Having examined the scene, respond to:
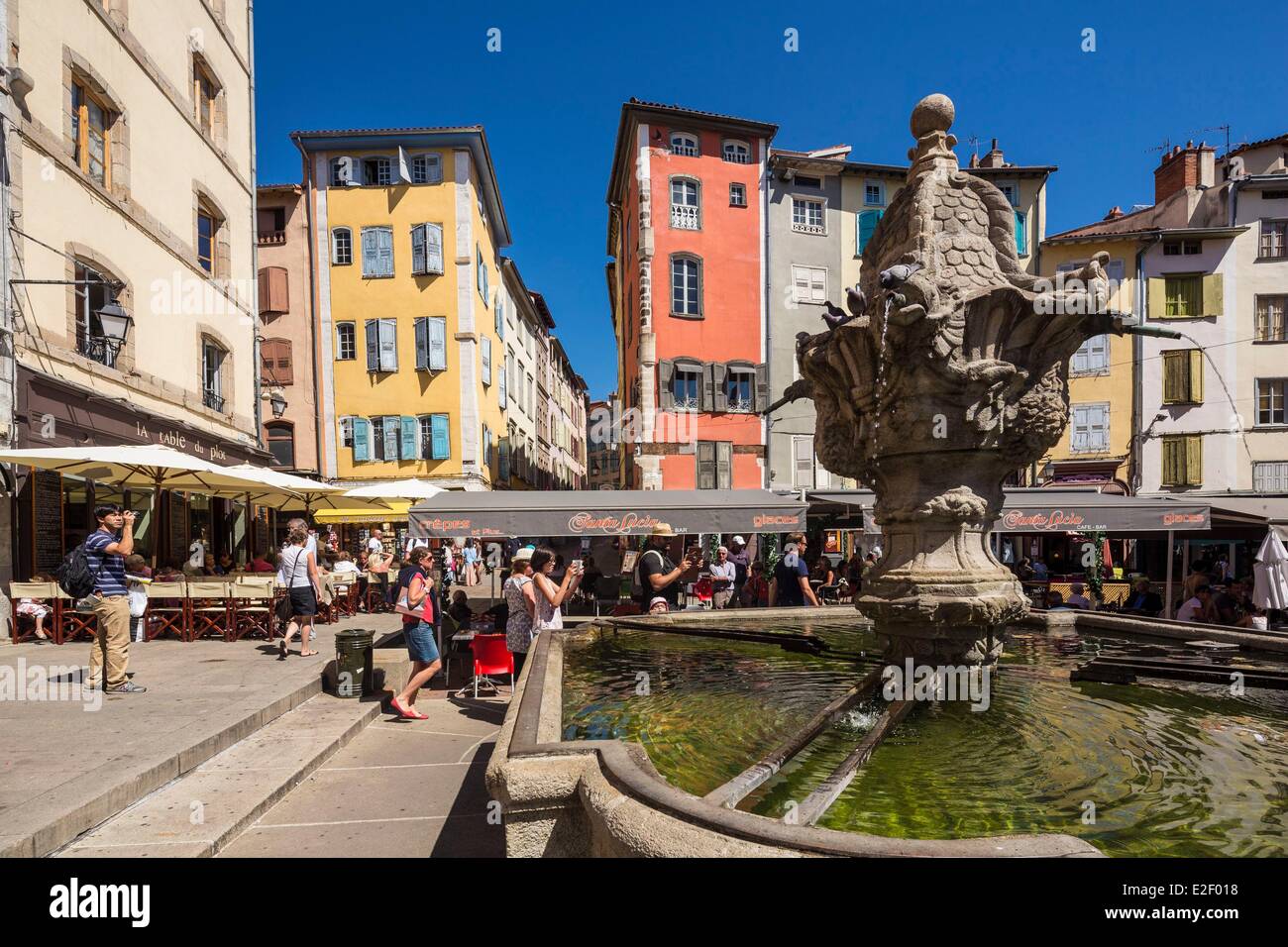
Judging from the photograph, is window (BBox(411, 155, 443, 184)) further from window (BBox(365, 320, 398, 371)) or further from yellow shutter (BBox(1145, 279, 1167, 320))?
yellow shutter (BBox(1145, 279, 1167, 320))

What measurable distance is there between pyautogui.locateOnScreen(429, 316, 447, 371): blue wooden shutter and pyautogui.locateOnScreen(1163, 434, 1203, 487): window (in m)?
26.6

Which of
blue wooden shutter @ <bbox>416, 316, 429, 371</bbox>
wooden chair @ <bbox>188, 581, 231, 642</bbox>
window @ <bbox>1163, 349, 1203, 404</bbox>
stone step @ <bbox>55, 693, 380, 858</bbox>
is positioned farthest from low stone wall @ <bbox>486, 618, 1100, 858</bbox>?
window @ <bbox>1163, 349, 1203, 404</bbox>

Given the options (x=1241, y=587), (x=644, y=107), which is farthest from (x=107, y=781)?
(x=644, y=107)

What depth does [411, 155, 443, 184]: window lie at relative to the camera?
1179 inches

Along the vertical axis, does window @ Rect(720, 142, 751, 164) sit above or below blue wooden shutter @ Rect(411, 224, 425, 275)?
above

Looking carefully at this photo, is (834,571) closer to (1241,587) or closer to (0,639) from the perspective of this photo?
(1241,587)

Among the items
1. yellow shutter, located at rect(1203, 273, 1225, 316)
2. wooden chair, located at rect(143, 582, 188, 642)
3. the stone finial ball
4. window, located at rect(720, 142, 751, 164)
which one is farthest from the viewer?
window, located at rect(720, 142, 751, 164)

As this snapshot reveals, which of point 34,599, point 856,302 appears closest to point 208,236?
point 34,599

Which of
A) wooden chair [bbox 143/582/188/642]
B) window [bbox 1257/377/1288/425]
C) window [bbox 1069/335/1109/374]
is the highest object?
window [bbox 1069/335/1109/374]

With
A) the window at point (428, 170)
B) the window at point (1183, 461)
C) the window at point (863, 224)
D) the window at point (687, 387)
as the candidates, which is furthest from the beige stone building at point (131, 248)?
the window at point (1183, 461)

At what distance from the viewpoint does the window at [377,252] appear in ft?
97.2

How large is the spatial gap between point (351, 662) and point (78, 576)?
2.58 meters

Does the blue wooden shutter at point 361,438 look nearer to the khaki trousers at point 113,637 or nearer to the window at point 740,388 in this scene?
the window at point 740,388

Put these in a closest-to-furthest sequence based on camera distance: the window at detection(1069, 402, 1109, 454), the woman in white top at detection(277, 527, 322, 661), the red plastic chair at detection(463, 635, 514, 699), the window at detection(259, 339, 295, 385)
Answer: the red plastic chair at detection(463, 635, 514, 699) < the woman in white top at detection(277, 527, 322, 661) < the window at detection(1069, 402, 1109, 454) < the window at detection(259, 339, 295, 385)
